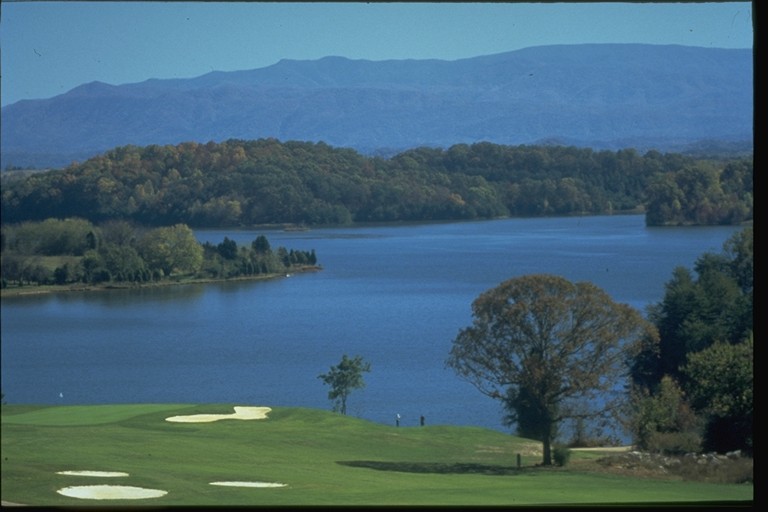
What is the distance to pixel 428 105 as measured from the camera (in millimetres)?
11812

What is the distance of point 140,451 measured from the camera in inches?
317

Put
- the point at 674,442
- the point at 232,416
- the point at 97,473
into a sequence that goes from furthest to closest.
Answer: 1. the point at 232,416
2. the point at 674,442
3. the point at 97,473

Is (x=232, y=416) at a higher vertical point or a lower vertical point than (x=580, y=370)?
lower

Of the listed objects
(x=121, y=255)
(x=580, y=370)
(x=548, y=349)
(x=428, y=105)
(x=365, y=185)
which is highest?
(x=428, y=105)

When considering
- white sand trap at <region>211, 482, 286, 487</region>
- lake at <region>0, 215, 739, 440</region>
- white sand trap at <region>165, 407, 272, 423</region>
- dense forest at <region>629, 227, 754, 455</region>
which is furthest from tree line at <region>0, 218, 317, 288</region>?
dense forest at <region>629, 227, 754, 455</region>

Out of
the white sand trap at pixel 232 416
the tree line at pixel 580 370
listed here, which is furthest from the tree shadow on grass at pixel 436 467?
the white sand trap at pixel 232 416

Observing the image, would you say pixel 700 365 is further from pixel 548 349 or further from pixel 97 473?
pixel 97 473

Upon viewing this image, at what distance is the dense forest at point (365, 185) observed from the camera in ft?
32.5

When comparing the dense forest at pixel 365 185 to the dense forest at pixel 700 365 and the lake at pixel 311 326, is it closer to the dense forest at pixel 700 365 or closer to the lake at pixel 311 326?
the lake at pixel 311 326

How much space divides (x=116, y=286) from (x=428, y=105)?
3.86 meters

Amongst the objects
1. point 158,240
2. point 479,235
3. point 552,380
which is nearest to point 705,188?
point 479,235

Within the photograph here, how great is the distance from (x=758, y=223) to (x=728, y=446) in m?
5.92

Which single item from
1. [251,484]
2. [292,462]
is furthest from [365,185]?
[251,484]

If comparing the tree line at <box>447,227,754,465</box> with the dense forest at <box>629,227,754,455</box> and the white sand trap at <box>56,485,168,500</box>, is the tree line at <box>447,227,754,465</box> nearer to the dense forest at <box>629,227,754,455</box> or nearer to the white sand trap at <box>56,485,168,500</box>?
the dense forest at <box>629,227,754,455</box>
